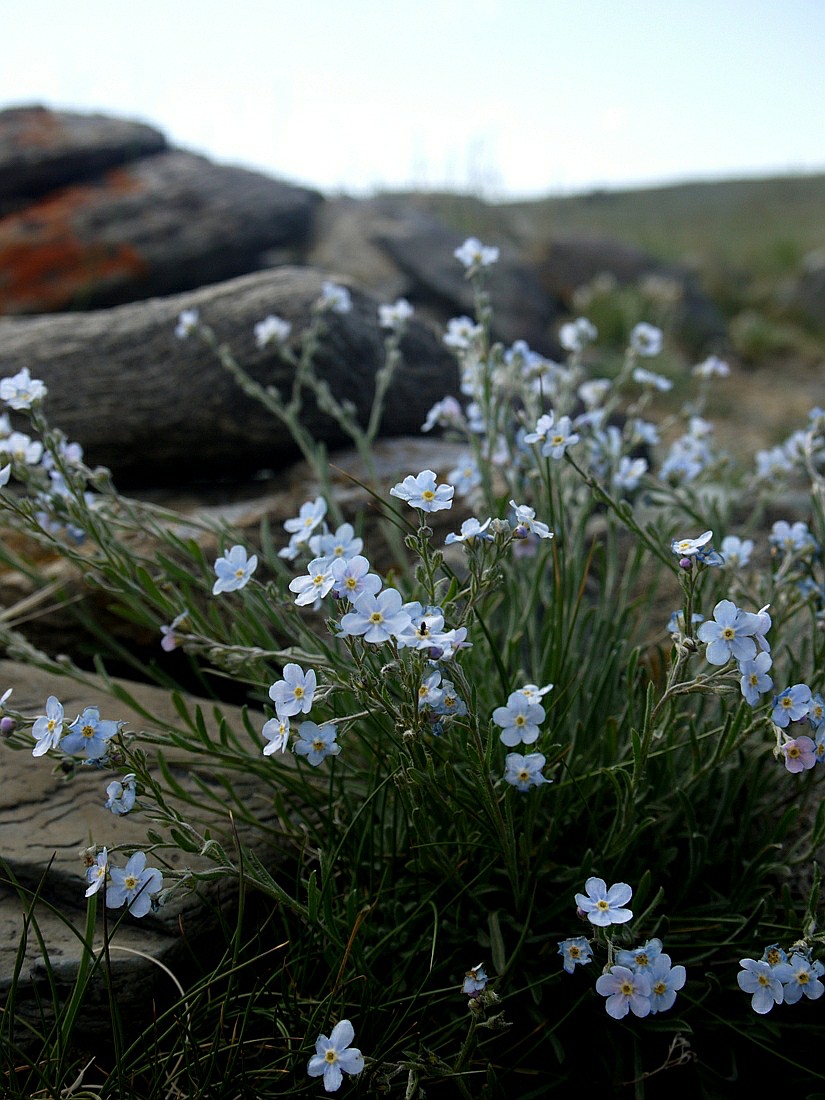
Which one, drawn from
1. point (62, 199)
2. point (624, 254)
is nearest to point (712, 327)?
point (624, 254)

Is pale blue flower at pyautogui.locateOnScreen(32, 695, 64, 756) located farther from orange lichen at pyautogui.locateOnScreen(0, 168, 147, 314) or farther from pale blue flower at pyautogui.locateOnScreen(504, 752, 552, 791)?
orange lichen at pyautogui.locateOnScreen(0, 168, 147, 314)

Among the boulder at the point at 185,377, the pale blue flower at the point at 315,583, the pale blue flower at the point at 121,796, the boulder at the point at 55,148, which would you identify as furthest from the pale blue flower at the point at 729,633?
the boulder at the point at 55,148

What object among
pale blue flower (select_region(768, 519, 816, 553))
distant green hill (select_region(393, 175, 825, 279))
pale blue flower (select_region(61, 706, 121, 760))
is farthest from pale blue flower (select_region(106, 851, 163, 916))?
distant green hill (select_region(393, 175, 825, 279))

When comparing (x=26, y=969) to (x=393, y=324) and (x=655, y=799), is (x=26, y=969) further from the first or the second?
(x=393, y=324)

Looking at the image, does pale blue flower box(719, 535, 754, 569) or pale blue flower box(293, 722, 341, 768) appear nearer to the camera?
pale blue flower box(293, 722, 341, 768)

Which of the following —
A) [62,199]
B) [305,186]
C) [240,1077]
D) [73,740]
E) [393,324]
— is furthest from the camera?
[305,186]

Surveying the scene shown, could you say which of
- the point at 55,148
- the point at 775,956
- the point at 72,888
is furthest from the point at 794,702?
the point at 55,148
